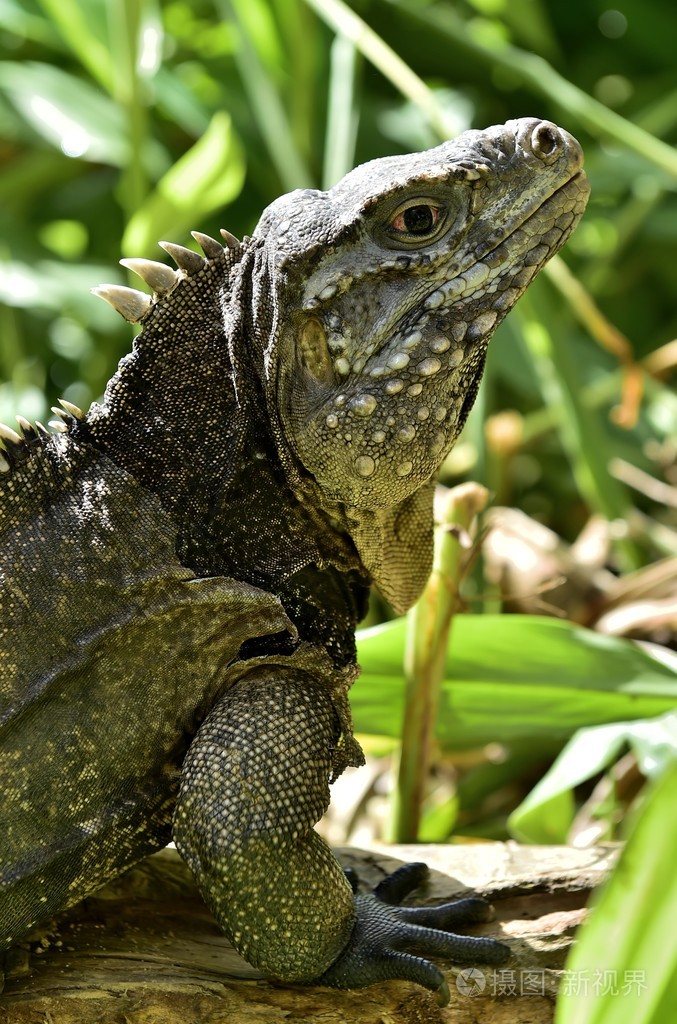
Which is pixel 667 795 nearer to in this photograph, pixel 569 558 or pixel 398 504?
pixel 398 504

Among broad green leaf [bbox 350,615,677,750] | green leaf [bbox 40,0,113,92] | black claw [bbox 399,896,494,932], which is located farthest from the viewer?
green leaf [bbox 40,0,113,92]

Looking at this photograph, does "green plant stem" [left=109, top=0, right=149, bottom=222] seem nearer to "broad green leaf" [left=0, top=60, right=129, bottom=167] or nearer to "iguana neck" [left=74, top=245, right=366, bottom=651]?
"broad green leaf" [left=0, top=60, right=129, bottom=167]

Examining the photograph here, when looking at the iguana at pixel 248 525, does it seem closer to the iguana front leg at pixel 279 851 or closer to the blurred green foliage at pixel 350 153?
the iguana front leg at pixel 279 851

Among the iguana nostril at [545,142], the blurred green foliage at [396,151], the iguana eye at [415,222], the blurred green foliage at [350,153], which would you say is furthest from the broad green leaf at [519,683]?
the iguana nostril at [545,142]

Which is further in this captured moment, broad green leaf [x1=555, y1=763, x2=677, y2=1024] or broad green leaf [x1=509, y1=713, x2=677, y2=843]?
broad green leaf [x1=509, y1=713, x2=677, y2=843]

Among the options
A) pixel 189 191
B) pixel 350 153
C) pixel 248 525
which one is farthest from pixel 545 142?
pixel 189 191

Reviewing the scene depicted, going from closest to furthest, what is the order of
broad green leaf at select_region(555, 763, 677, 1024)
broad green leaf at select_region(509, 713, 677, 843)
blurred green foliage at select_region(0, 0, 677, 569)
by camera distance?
broad green leaf at select_region(555, 763, 677, 1024) → broad green leaf at select_region(509, 713, 677, 843) → blurred green foliage at select_region(0, 0, 677, 569)

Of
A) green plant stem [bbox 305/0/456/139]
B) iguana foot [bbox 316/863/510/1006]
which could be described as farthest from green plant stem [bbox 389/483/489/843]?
green plant stem [bbox 305/0/456/139]
